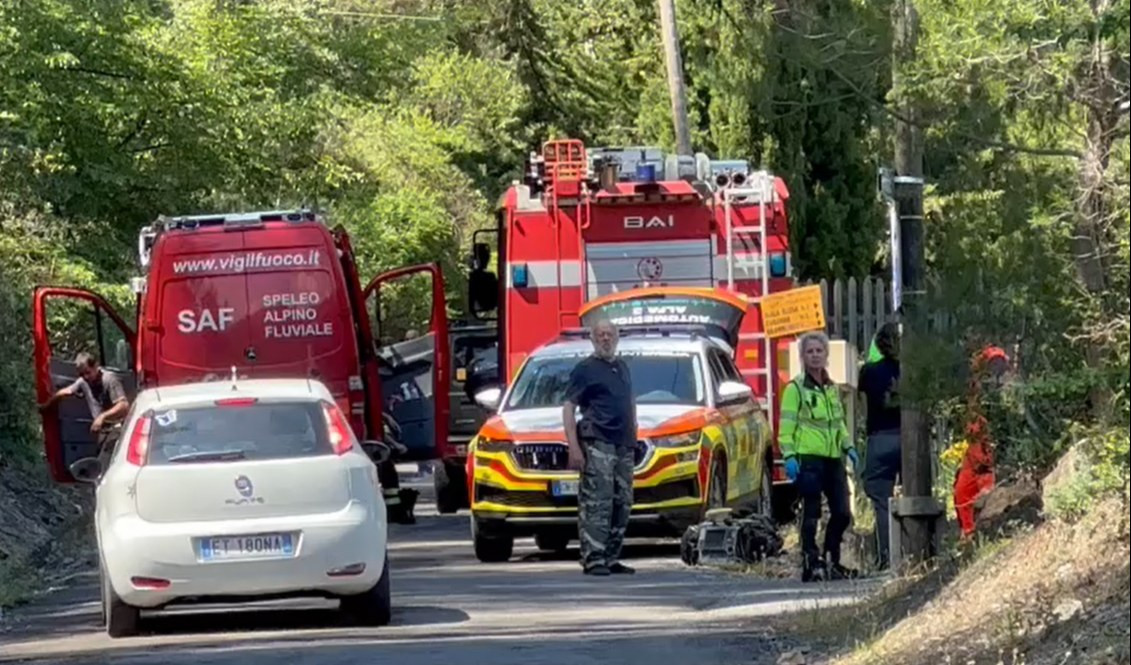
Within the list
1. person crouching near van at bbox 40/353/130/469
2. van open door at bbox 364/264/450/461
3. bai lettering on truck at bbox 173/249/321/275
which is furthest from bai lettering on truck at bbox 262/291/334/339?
person crouching near van at bbox 40/353/130/469

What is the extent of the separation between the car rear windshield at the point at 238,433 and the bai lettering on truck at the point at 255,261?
15.7 ft

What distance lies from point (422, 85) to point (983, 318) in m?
34.8

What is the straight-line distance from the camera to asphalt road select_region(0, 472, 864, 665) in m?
12.7

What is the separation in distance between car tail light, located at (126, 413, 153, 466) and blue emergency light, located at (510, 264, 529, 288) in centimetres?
797

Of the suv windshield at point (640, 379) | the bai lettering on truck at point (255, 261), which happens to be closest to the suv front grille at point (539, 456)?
the suv windshield at point (640, 379)

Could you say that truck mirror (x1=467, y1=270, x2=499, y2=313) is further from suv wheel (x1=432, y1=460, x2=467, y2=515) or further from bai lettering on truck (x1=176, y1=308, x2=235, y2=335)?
bai lettering on truck (x1=176, y1=308, x2=235, y2=335)

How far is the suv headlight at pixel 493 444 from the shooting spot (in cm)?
1873

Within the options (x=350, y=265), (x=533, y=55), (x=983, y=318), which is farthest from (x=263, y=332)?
(x=533, y=55)

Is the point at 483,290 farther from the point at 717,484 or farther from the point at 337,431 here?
the point at 337,431

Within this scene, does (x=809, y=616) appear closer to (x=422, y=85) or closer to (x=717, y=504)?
(x=717, y=504)

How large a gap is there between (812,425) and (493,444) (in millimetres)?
3325

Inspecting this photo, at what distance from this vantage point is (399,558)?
2039cm

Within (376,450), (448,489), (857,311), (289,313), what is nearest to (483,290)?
(448,489)

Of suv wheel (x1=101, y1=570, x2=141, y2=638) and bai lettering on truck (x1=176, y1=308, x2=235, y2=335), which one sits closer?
suv wheel (x1=101, y1=570, x2=141, y2=638)
